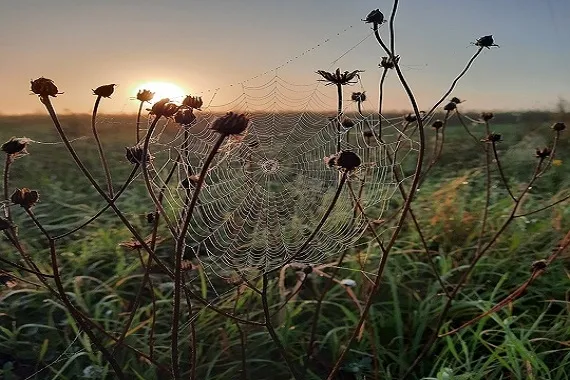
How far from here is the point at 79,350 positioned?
5.22ft

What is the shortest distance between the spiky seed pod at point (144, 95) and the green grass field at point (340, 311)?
18.7 inches

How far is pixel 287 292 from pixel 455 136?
2.68m

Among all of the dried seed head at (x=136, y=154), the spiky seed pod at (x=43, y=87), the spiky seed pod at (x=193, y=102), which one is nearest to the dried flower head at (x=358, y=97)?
the spiky seed pod at (x=193, y=102)

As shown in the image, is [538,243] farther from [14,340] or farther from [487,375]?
[14,340]

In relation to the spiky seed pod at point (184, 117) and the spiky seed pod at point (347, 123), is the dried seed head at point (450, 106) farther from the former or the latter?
the spiky seed pod at point (184, 117)

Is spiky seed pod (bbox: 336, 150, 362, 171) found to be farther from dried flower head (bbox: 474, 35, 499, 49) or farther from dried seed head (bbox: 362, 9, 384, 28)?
dried flower head (bbox: 474, 35, 499, 49)

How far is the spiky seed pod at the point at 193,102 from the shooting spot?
98cm

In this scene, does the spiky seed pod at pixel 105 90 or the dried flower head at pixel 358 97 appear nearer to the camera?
the spiky seed pod at pixel 105 90

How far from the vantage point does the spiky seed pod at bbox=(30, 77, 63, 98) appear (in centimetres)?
81

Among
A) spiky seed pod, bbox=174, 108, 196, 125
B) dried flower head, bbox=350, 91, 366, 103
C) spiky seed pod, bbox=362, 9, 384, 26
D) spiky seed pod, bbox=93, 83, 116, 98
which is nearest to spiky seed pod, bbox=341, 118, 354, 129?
dried flower head, bbox=350, 91, 366, 103

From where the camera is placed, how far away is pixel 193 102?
989mm

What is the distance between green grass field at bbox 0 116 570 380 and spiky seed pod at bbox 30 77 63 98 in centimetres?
56

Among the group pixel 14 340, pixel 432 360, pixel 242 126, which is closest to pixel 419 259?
pixel 432 360

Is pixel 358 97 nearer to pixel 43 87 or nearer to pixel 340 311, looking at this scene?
pixel 340 311
